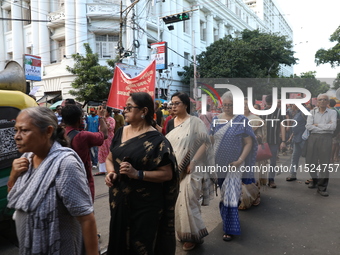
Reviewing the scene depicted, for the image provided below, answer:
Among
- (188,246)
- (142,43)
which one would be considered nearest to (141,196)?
(188,246)

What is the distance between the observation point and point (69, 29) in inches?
745

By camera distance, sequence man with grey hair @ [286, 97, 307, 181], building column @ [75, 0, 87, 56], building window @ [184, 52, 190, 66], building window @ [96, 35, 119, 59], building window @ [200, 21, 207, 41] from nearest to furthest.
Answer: man with grey hair @ [286, 97, 307, 181], building column @ [75, 0, 87, 56], building window @ [96, 35, 119, 59], building window @ [184, 52, 190, 66], building window @ [200, 21, 207, 41]

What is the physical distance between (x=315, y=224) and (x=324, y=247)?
649mm

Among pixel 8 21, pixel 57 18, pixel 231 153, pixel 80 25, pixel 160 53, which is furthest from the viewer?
pixel 8 21

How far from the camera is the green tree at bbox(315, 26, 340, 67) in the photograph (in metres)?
21.8

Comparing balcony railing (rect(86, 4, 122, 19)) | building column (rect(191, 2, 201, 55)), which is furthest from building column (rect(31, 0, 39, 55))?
building column (rect(191, 2, 201, 55))

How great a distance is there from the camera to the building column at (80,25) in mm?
18703

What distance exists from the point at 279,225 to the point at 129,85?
11.0 ft

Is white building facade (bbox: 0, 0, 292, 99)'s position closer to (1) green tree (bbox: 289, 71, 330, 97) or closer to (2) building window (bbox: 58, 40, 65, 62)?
(2) building window (bbox: 58, 40, 65, 62)

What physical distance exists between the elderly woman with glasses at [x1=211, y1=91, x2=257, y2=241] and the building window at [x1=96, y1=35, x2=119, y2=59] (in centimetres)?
1741

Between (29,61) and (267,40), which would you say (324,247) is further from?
(267,40)

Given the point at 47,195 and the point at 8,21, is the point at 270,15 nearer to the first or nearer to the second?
the point at 8,21

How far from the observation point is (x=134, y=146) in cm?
208

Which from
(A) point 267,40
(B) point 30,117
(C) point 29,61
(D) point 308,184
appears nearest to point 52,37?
(C) point 29,61
